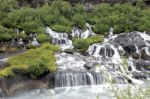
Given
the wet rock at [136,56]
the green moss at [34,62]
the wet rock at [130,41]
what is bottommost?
the wet rock at [136,56]

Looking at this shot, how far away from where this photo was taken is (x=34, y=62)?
1114 inches

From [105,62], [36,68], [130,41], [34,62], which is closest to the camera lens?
[36,68]

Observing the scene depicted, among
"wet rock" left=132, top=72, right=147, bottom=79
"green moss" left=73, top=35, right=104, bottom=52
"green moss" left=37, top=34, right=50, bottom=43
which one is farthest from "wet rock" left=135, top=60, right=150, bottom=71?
"green moss" left=37, top=34, right=50, bottom=43

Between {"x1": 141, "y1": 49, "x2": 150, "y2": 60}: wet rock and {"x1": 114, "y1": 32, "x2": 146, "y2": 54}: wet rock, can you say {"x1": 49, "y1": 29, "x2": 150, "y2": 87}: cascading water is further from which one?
{"x1": 141, "y1": 49, "x2": 150, "y2": 60}: wet rock

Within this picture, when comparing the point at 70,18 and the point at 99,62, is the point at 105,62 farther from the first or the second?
the point at 70,18

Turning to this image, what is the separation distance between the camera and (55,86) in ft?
90.6

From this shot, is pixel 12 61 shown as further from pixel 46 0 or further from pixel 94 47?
pixel 46 0

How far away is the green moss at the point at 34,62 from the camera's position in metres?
27.6

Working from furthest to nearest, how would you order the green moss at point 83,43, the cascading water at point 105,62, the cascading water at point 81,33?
1. the cascading water at point 81,33
2. the green moss at point 83,43
3. the cascading water at point 105,62

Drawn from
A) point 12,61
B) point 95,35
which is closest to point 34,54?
point 12,61

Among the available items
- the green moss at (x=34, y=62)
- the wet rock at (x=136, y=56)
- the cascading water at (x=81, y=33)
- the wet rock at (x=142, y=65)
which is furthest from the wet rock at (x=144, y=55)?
the green moss at (x=34, y=62)

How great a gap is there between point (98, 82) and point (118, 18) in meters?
16.0

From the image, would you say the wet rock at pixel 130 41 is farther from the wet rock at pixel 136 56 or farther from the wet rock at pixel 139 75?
the wet rock at pixel 139 75

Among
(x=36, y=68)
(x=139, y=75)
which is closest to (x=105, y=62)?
(x=139, y=75)
